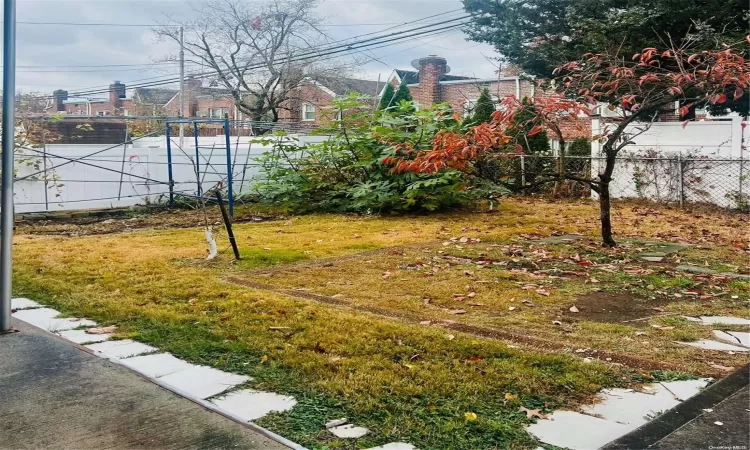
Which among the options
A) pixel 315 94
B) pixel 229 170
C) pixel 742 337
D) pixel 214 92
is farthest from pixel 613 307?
pixel 214 92

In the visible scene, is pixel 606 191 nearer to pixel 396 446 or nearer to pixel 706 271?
pixel 706 271

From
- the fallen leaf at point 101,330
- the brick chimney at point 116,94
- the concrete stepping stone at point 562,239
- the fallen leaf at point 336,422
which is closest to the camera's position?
the fallen leaf at point 336,422

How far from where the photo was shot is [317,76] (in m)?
21.9

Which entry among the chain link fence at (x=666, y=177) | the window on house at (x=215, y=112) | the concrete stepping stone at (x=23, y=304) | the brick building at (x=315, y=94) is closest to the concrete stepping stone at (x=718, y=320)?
the concrete stepping stone at (x=23, y=304)

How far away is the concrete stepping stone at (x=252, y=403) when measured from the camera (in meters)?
2.73

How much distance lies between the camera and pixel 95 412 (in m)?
2.66

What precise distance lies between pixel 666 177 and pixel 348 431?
38.4ft

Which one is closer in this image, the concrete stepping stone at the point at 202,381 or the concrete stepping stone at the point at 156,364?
the concrete stepping stone at the point at 202,381

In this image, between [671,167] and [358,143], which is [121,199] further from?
[671,167]

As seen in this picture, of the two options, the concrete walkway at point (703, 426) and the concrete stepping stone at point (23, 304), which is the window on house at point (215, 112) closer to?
the concrete stepping stone at point (23, 304)

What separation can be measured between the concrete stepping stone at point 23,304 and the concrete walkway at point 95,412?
1.35 meters

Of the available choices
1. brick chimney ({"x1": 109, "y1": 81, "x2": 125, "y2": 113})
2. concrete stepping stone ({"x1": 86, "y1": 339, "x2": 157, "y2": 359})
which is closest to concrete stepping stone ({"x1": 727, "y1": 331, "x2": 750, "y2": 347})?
concrete stepping stone ({"x1": 86, "y1": 339, "x2": 157, "y2": 359})

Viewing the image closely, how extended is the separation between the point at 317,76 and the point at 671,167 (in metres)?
12.7

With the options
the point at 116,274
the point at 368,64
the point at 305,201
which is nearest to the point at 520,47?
the point at 305,201
